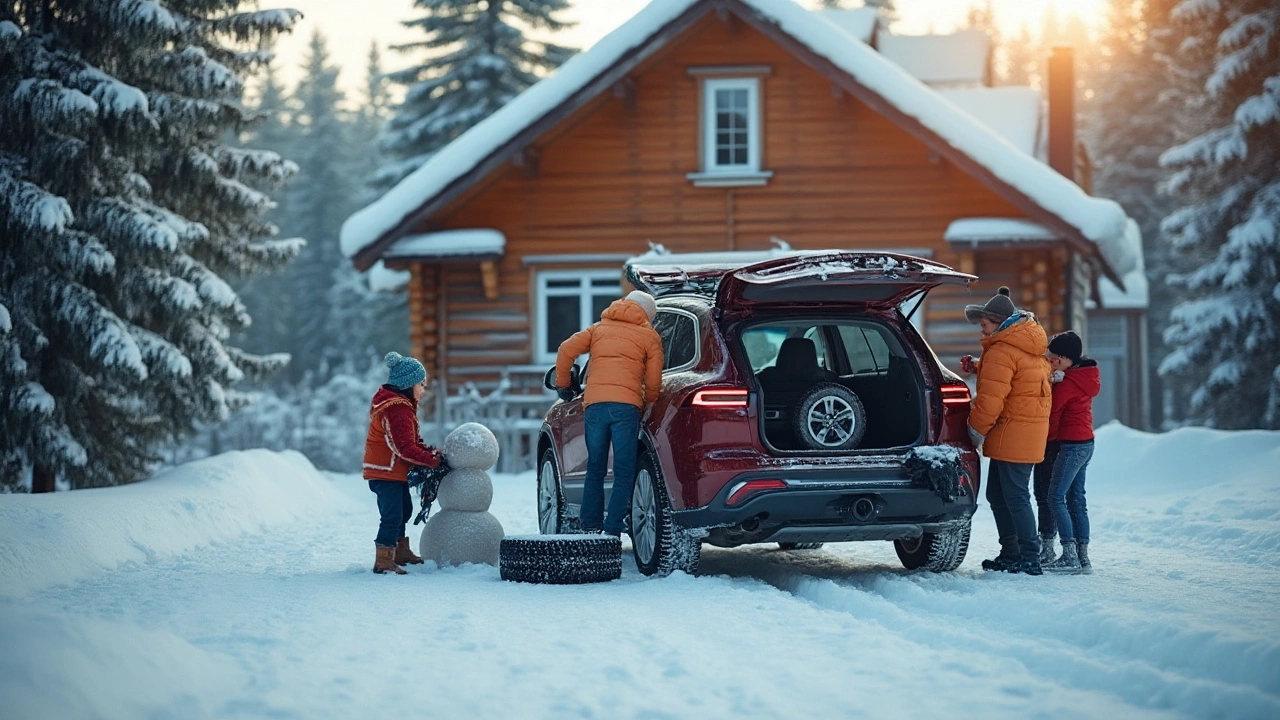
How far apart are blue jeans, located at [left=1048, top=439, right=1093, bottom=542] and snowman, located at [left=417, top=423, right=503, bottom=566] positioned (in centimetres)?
362

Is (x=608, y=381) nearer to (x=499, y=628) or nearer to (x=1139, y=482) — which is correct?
(x=499, y=628)

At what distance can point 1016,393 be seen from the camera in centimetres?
866

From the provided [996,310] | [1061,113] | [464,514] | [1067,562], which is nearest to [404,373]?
[464,514]

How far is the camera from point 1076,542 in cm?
884

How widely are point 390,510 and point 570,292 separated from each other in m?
12.5

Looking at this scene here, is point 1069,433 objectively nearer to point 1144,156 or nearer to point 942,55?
point 942,55

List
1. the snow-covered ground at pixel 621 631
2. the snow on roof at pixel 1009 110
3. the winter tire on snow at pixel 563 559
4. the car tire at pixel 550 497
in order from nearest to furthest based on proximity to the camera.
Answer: the snow-covered ground at pixel 621 631 → the winter tire on snow at pixel 563 559 → the car tire at pixel 550 497 → the snow on roof at pixel 1009 110

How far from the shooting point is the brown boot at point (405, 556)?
31.2 ft

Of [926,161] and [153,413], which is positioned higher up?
[926,161]

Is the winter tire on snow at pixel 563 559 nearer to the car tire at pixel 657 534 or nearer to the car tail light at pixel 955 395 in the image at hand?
the car tire at pixel 657 534

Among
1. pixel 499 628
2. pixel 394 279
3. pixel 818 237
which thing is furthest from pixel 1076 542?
pixel 394 279

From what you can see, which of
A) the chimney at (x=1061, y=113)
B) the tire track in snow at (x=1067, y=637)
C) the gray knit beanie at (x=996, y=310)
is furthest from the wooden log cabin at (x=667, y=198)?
the tire track in snow at (x=1067, y=637)

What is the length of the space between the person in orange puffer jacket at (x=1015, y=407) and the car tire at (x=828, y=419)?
2.61ft

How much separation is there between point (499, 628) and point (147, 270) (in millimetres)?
9447
